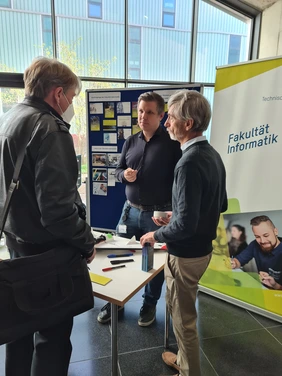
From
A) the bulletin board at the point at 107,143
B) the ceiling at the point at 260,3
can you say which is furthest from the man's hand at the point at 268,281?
the ceiling at the point at 260,3

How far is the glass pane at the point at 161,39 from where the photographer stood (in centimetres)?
355

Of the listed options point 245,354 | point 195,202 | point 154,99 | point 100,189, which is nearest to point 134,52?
point 100,189

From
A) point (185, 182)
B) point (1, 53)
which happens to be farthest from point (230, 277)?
point (1, 53)

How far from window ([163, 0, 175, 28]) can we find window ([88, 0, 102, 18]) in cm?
83

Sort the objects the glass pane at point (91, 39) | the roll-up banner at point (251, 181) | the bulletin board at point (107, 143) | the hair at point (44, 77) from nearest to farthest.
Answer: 1. the hair at point (44, 77)
2. the roll-up banner at point (251, 181)
3. the bulletin board at point (107, 143)
4. the glass pane at point (91, 39)

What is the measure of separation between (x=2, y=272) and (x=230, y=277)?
76.5 inches

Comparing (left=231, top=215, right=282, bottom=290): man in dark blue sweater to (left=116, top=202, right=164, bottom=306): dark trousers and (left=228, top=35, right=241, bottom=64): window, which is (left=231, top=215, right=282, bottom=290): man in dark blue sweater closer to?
(left=116, top=202, right=164, bottom=306): dark trousers

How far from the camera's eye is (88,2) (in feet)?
11.0

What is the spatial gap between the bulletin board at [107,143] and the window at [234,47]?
6.47 feet

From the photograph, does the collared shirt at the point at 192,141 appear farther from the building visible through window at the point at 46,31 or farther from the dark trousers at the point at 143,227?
the building visible through window at the point at 46,31

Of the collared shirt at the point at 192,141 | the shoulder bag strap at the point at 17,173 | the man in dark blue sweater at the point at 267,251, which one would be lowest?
the man in dark blue sweater at the point at 267,251

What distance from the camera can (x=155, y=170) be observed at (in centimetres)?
194

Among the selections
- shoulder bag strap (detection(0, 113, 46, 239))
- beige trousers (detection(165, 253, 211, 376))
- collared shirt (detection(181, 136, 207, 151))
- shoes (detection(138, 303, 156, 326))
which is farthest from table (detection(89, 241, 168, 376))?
shoes (detection(138, 303, 156, 326))

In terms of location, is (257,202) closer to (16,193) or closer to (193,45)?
(16,193)
